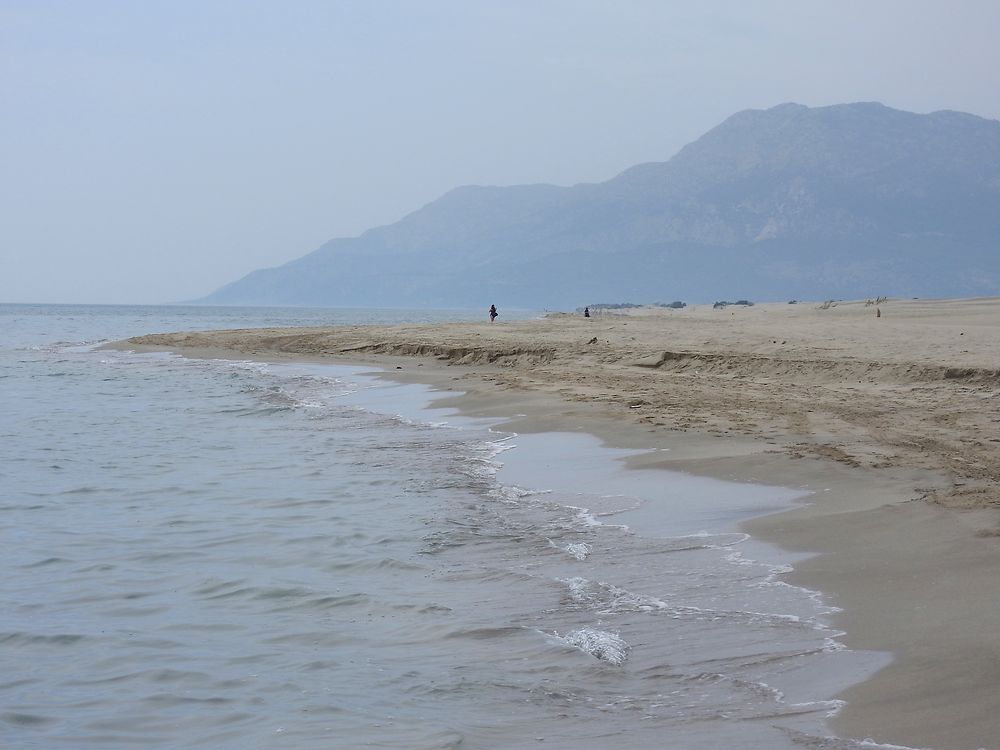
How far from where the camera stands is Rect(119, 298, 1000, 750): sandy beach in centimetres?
463

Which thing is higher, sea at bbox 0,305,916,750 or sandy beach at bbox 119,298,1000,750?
sandy beach at bbox 119,298,1000,750

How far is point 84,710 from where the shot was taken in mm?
4867

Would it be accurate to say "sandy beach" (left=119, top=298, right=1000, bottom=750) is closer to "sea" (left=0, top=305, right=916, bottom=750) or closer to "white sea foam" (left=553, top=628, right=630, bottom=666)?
"sea" (left=0, top=305, right=916, bottom=750)

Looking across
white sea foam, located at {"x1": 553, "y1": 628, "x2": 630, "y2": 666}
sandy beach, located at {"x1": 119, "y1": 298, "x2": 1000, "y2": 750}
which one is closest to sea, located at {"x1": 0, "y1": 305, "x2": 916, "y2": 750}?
white sea foam, located at {"x1": 553, "y1": 628, "x2": 630, "y2": 666}

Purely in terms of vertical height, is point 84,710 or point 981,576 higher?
point 981,576

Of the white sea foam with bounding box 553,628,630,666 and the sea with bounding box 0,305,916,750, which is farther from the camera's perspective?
the white sea foam with bounding box 553,628,630,666

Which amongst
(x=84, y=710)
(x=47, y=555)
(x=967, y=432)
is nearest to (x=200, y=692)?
(x=84, y=710)

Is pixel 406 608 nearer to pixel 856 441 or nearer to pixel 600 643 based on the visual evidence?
pixel 600 643

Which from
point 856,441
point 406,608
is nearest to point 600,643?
point 406,608

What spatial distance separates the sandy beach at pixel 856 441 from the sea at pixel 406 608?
0.30 metres

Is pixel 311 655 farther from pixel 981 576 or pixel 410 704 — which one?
pixel 981 576

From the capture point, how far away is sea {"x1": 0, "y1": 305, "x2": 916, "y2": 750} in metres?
4.57

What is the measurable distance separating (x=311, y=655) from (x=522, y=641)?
113 centimetres

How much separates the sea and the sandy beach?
30 cm
